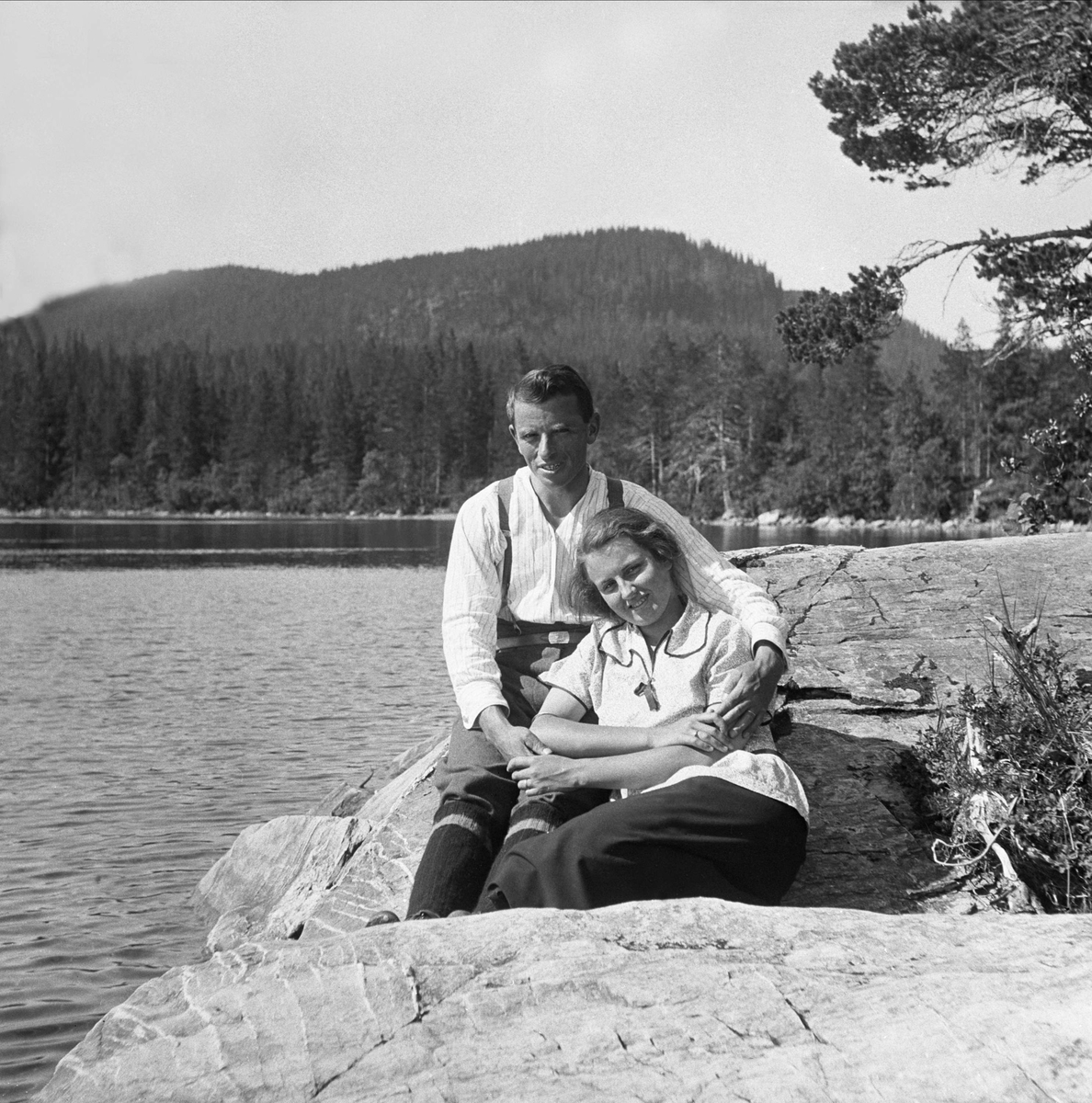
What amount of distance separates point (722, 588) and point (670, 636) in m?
0.37

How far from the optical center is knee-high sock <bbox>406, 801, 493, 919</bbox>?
13.4 ft

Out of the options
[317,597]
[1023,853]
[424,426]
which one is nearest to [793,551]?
[1023,853]

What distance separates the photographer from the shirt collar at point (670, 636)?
4.25 m

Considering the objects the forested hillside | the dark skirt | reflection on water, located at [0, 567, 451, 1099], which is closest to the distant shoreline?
the forested hillside

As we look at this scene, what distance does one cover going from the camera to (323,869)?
6012 mm

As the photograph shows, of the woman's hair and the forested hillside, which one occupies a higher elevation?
the forested hillside

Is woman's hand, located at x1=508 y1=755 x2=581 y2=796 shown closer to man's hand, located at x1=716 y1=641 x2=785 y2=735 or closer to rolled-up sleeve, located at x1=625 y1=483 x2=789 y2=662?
man's hand, located at x1=716 y1=641 x2=785 y2=735

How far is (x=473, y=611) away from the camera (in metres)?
4.62

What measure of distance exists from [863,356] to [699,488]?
16.2 metres

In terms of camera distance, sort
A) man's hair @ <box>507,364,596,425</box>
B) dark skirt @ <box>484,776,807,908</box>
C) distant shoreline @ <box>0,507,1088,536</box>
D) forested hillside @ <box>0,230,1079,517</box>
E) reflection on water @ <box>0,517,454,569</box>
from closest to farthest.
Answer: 1. dark skirt @ <box>484,776,807,908</box>
2. man's hair @ <box>507,364,596,425</box>
3. reflection on water @ <box>0,517,454,569</box>
4. distant shoreline @ <box>0,507,1088,536</box>
5. forested hillside @ <box>0,230,1079,517</box>

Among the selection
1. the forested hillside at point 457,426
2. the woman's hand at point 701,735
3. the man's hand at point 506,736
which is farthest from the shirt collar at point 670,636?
the forested hillside at point 457,426

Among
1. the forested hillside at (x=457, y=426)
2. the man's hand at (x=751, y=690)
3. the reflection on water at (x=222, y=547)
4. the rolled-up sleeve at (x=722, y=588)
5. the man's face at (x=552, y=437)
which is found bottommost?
the reflection on water at (x=222, y=547)

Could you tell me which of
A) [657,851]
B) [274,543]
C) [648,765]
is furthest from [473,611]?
[274,543]

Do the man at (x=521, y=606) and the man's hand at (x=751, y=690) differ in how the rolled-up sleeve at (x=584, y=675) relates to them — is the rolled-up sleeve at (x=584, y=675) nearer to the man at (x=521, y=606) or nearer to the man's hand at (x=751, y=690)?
the man at (x=521, y=606)
